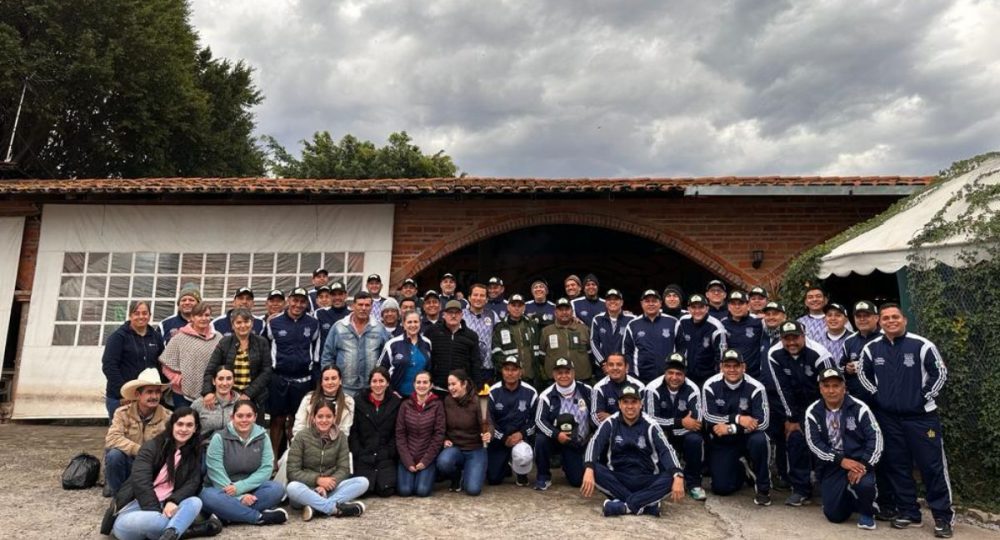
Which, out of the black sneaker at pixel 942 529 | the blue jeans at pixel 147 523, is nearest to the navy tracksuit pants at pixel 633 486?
the black sneaker at pixel 942 529

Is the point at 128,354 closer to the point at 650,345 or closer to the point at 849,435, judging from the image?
the point at 650,345

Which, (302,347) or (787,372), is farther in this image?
(302,347)

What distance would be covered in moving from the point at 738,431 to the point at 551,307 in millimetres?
2505

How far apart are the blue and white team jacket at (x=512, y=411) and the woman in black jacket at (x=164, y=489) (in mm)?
2475

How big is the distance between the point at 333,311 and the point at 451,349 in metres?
1.43

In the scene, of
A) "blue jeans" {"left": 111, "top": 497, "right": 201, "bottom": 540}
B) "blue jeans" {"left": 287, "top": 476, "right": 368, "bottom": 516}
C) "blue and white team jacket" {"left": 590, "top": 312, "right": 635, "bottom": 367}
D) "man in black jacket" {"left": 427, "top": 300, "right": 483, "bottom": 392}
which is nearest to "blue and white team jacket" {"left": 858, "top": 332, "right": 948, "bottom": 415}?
"blue and white team jacket" {"left": 590, "top": 312, "right": 635, "bottom": 367}

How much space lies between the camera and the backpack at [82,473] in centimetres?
518

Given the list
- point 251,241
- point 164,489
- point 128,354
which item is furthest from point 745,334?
point 251,241

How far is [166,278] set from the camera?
8.74 m

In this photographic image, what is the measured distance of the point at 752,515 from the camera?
185 inches

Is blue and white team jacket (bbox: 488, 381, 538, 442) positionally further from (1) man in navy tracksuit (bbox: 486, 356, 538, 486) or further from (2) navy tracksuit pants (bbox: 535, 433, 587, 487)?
(2) navy tracksuit pants (bbox: 535, 433, 587, 487)

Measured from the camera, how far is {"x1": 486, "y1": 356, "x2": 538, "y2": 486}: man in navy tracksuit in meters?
5.53

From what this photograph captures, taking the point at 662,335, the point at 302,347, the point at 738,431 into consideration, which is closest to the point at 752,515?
the point at 738,431

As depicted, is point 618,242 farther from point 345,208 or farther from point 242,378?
point 242,378
